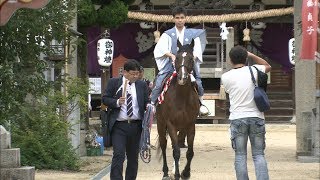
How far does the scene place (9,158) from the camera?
34.1 feet

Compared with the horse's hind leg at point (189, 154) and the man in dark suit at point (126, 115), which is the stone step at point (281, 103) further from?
the man in dark suit at point (126, 115)

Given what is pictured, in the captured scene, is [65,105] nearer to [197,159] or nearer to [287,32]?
[197,159]

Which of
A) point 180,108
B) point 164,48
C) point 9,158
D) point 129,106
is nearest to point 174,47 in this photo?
point 164,48

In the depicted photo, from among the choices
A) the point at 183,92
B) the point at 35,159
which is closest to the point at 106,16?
the point at 35,159

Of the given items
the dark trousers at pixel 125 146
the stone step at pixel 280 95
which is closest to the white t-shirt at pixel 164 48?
the dark trousers at pixel 125 146

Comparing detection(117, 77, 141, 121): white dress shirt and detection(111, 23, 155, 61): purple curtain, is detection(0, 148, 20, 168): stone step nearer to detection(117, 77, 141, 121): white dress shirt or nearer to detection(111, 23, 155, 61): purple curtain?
detection(117, 77, 141, 121): white dress shirt

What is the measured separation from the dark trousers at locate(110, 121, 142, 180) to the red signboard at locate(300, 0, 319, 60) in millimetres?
4822

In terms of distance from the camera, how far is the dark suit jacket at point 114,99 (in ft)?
35.8

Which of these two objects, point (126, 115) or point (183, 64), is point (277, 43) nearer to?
point (183, 64)

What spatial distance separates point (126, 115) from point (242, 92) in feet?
5.98

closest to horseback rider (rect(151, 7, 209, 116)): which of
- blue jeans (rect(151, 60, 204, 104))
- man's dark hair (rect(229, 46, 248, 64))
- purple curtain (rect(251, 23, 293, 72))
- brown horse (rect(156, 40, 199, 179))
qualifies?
blue jeans (rect(151, 60, 204, 104))

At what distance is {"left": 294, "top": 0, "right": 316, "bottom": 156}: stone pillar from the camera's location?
Result: 18.5 meters

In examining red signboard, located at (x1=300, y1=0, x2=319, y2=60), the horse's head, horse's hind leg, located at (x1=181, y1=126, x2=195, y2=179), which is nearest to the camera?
the horse's head

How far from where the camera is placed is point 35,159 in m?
15.2
